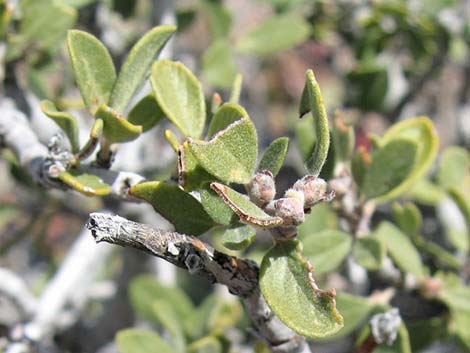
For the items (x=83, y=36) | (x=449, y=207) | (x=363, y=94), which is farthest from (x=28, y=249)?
(x=83, y=36)

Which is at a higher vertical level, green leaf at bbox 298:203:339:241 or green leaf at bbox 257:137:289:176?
green leaf at bbox 257:137:289:176

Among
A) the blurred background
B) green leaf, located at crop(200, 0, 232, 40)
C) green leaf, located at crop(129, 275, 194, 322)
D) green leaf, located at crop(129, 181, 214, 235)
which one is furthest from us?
green leaf, located at crop(200, 0, 232, 40)

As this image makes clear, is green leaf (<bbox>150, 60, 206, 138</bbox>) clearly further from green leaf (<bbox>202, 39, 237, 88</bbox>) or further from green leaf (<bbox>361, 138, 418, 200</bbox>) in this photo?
green leaf (<bbox>202, 39, 237, 88</bbox>)

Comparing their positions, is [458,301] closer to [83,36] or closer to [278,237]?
[278,237]

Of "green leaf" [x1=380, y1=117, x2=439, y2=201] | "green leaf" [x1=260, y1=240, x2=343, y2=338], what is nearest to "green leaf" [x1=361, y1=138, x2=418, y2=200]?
"green leaf" [x1=380, y1=117, x2=439, y2=201]

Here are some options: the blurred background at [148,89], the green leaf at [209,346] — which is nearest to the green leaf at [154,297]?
the blurred background at [148,89]

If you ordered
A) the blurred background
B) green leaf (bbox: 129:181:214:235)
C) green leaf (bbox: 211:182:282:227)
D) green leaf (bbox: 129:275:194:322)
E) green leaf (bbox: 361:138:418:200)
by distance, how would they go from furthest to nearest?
green leaf (bbox: 129:275:194:322) → the blurred background → green leaf (bbox: 361:138:418:200) → green leaf (bbox: 129:181:214:235) → green leaf (bbox: 211:182:282:227)
